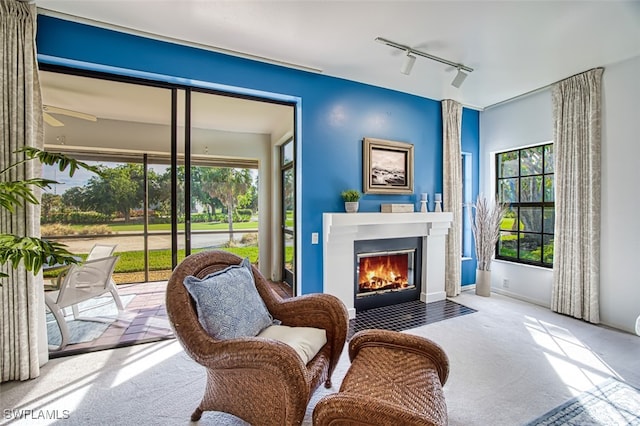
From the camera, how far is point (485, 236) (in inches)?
161

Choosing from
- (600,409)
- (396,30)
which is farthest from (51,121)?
(600,409)

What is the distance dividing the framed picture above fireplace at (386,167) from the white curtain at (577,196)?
1754 millimetres

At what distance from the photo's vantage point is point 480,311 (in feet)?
11.5

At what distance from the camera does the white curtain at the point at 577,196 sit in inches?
125

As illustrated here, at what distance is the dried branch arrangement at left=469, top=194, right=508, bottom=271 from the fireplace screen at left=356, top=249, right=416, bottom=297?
1.07 m

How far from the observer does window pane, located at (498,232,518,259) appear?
14.0 ft

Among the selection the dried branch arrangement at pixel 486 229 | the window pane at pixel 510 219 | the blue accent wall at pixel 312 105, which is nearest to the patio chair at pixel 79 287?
the blue accent wall at pixel 312 105

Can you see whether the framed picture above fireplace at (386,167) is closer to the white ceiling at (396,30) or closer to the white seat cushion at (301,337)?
the white ceiling at (396,30)

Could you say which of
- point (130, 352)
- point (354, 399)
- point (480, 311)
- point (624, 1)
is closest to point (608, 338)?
point (480, 311)

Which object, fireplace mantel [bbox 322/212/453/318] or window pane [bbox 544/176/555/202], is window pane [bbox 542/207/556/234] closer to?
window pane [bbox 544/176/555/202]

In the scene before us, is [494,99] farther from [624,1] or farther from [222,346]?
[222,346]

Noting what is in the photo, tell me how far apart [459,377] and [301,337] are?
1354mm

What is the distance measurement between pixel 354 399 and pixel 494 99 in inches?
176

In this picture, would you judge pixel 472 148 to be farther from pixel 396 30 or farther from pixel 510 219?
pixel 396 30
